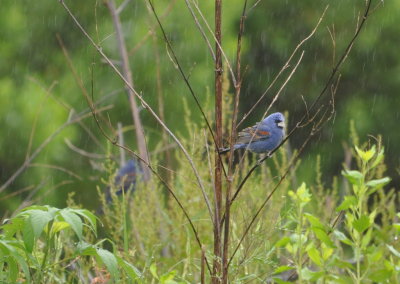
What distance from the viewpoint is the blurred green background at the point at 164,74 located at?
998cm

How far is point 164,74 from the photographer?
34.7ft

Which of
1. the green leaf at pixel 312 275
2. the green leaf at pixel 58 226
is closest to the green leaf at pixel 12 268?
the green leaf at pixel 58 226

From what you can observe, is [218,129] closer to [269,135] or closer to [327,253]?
[327,253]

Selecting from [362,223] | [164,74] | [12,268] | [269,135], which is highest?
[362,223]

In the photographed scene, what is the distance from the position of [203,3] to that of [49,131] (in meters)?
2.53

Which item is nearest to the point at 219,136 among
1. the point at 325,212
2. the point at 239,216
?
the point at 239,216

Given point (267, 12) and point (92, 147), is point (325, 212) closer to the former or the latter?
point (92, 147)

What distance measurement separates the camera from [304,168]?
11.1 meters

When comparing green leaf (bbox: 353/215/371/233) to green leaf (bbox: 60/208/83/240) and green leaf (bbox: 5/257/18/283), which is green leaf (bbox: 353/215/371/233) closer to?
green leaf (bbox: 60/208/83/240)

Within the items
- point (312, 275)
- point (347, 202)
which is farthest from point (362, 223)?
point (312, 275)

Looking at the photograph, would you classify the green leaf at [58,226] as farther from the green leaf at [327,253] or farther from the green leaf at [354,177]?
the green leaf at [354,177]

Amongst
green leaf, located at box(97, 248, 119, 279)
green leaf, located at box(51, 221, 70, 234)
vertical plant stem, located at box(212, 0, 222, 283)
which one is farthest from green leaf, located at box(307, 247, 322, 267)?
green leaf, located at box(51, 221, 70, 234)

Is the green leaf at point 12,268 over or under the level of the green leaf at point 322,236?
under

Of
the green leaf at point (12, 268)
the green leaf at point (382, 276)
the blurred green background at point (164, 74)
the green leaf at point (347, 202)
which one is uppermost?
the green leaf at point (347, 202)
